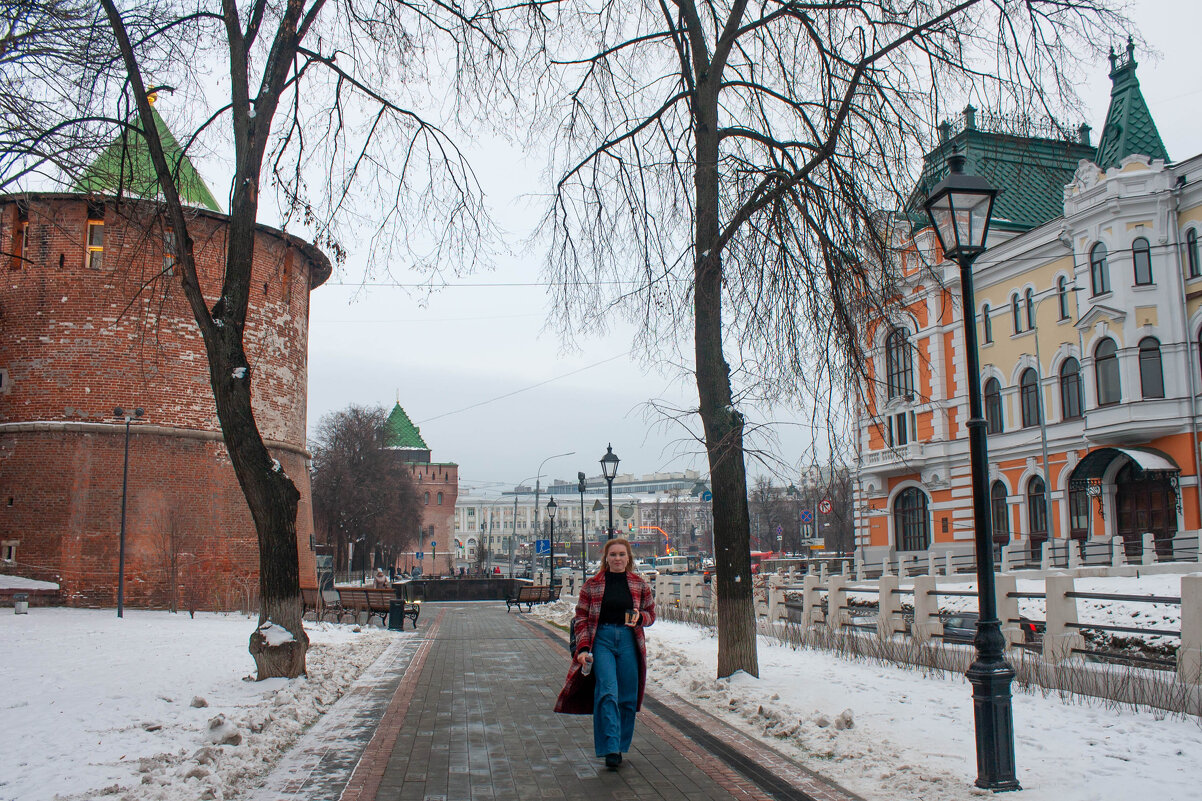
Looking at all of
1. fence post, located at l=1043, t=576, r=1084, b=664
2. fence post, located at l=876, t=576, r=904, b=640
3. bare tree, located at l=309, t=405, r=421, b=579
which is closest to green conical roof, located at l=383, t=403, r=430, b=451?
bare tree, located at l=309, t=405, r=421, b=579

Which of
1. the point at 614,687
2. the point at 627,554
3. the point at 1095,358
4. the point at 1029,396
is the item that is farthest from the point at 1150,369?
the point at 614,687

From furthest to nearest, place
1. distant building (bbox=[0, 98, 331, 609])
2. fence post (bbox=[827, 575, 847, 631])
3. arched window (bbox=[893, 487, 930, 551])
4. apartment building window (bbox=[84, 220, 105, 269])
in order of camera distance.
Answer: arched window (bbox=[893, 487, 930, 551]), apartment building window (bbox=[84, 220, 105, 269]), distant building (bbox=[0, 98, 331, 609]), fence post (bbox=[827, 575, 847, 631])

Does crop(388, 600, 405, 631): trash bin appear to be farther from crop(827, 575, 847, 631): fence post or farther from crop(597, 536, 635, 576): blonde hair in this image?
crop(597, 536, 635, 576): blonde hair

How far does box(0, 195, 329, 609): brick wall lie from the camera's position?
27.9m

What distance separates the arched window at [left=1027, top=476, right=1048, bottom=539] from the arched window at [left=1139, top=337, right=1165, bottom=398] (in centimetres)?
611

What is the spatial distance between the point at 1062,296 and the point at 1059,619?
27204 millimetres

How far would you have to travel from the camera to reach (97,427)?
28.4 meters

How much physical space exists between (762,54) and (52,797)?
1081 cm

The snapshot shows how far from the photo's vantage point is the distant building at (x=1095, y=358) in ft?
98.8

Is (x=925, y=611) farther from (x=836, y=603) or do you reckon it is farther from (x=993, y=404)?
(x=993, y=404)

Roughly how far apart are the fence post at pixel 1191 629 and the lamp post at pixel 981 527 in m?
4.35

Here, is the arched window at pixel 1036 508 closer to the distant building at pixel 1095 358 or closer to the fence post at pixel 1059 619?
the distant building at pixel 1095 358

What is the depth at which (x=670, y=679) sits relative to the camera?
11.5m

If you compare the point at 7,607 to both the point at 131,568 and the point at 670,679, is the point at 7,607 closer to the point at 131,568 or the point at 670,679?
the point at 131,568
